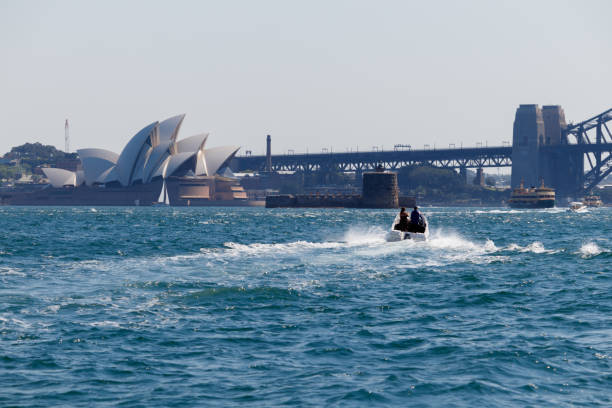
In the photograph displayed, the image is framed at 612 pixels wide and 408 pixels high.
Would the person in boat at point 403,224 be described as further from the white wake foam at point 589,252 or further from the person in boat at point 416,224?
the white wake foam at point 589,252

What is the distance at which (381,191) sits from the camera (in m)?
181

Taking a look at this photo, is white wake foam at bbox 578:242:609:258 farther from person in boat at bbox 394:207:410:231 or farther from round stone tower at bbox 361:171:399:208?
round stone tower at bbox 361:171:399:208

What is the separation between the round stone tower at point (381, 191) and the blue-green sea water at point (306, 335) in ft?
481

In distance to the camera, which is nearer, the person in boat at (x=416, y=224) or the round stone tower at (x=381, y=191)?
the person in boat at (x=416, y=224)

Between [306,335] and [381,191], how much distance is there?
16294 centimetres

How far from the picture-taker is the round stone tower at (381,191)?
180875mm

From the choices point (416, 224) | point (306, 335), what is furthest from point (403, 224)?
point (306, 335)

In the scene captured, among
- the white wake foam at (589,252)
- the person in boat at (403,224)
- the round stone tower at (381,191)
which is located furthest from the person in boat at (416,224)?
the round stone tower at (381,191)

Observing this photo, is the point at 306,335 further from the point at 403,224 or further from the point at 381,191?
the point at 381,191

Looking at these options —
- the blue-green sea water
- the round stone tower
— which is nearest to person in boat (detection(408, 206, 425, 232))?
the blue-green sea water

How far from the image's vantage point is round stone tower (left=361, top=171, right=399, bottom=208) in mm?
180875

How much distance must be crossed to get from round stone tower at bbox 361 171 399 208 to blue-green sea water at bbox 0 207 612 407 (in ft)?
481

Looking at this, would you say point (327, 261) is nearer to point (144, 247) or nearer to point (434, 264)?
point (434, 264)

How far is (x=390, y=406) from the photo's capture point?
45.0 feet
